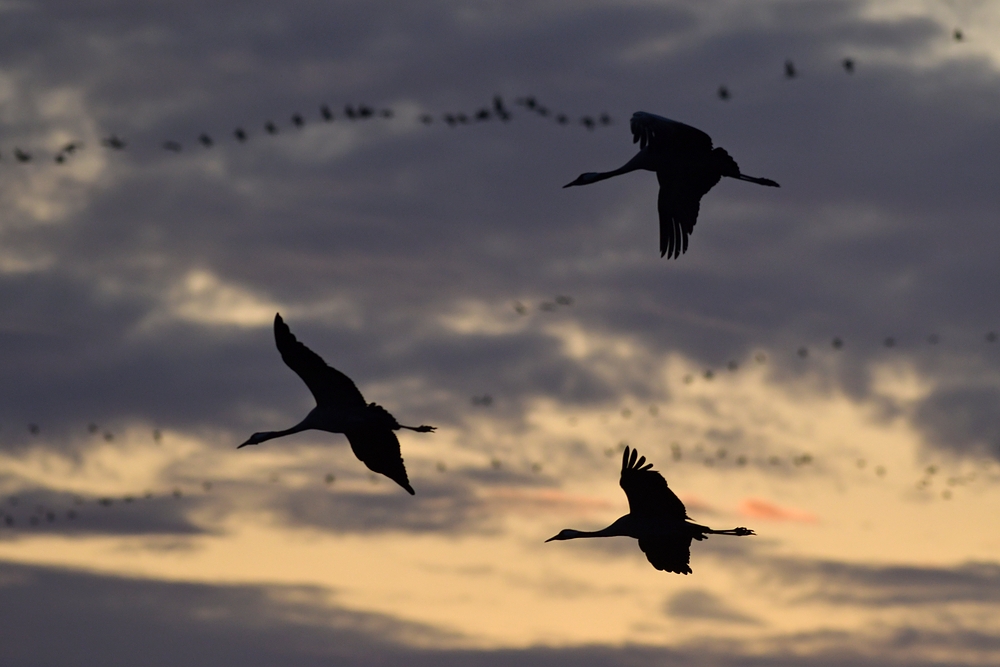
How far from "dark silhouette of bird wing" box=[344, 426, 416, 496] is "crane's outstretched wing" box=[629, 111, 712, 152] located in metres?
8.45

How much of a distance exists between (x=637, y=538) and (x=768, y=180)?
8258mm

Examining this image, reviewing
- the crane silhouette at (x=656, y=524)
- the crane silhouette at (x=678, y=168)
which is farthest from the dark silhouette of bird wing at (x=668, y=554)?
the crane silhouette at (x=678, y=168)

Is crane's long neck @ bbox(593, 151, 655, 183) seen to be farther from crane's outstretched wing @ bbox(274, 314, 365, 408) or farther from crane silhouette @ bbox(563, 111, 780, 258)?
crane's outstretched wing @ bbox(274, 314, 365, 408)

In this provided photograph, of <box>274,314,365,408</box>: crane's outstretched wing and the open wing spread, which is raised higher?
the open wing spread

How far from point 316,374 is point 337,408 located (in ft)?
3.10

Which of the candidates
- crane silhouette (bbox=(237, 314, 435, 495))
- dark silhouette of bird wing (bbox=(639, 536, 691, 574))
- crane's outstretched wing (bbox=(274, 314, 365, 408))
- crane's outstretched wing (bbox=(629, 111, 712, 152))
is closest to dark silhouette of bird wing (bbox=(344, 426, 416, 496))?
crane silhouette (bbox=(237, 314, 435, 495))

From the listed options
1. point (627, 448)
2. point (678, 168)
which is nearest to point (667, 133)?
point (678, 168)

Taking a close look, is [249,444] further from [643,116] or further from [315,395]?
[643,116]

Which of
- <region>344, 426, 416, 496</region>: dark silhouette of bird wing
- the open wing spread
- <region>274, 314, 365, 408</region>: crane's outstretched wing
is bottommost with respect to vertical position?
<region>344, 426, 416, 496</region>: dark silhouette of bird wing

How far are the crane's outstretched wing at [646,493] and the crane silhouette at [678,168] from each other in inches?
177

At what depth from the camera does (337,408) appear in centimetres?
5781

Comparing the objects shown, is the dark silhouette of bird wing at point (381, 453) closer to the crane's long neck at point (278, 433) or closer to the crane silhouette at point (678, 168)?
the crane's long neck at point (278, 433)

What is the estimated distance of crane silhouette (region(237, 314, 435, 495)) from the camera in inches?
2245

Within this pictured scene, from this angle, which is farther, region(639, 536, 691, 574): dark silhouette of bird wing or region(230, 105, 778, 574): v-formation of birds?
region(639, 536, 691, 574): dark silhouette of bird wing
